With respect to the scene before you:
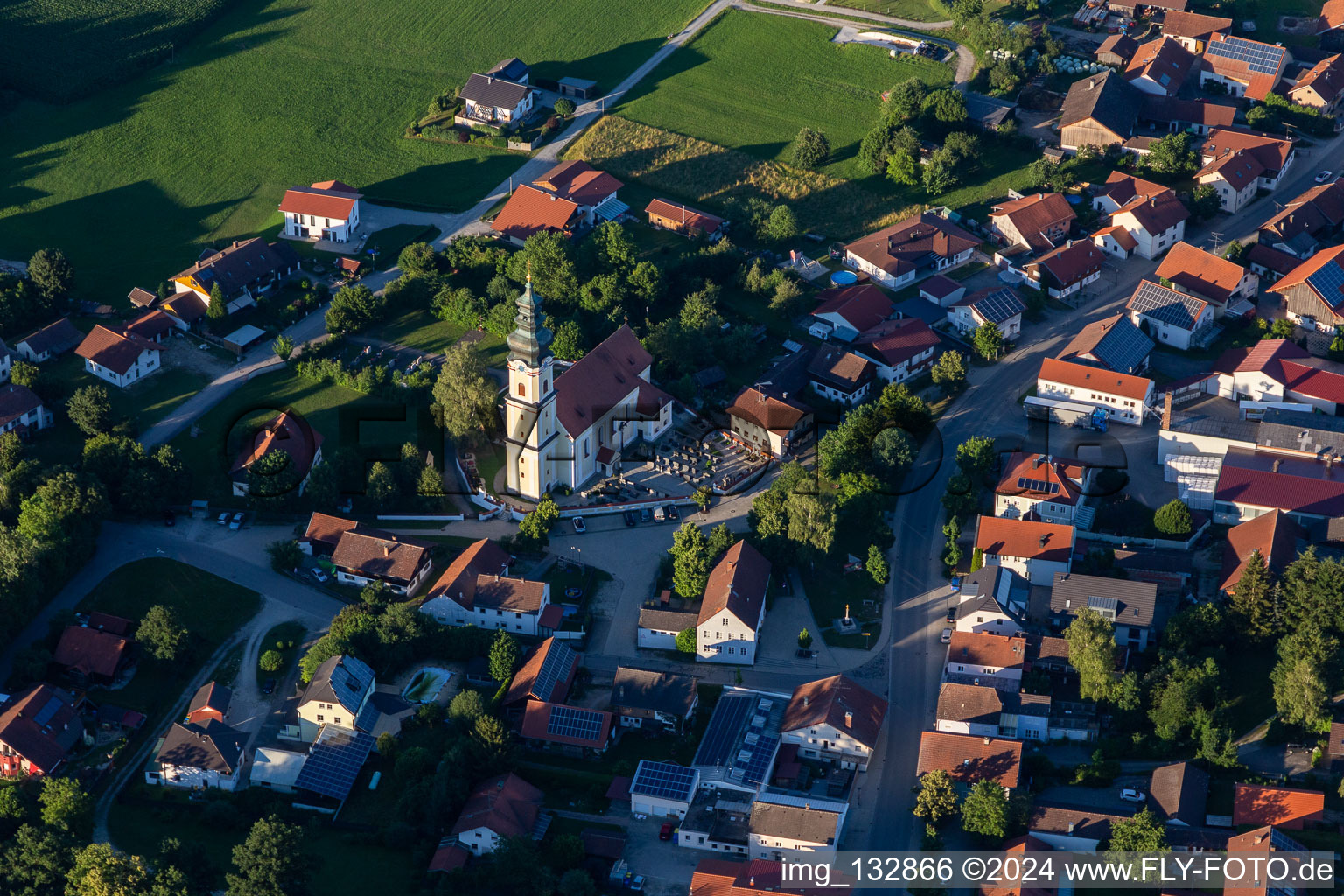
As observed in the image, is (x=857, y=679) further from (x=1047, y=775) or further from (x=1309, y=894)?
(x=1309, y=894)

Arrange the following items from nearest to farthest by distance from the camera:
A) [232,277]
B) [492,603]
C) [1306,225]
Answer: [492,603], [232,277], [1306,225]

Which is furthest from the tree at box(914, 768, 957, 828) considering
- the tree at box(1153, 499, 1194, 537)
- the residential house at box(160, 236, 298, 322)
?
the residential house at box(160, 236, 298, 322)

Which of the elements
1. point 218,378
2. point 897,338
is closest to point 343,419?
point 218,378

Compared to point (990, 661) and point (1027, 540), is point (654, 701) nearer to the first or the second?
point (990, 661)

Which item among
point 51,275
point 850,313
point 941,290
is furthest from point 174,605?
point 941,290

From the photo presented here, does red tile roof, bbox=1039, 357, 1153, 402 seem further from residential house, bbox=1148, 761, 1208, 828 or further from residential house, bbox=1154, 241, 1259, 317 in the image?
residential house, bbox=1148, 761, 1208, 828
